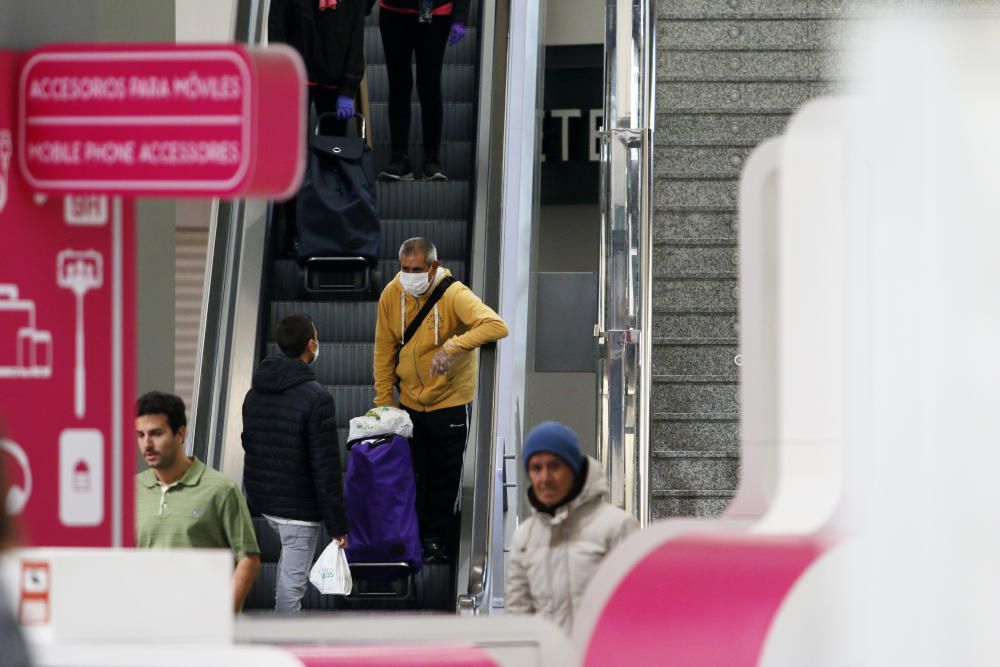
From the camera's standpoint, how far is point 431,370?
723 cm

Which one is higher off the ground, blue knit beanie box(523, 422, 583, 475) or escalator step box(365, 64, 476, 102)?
escalator step box(365, 64, 476, 102)

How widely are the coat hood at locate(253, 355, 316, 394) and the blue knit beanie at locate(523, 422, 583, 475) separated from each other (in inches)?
73.1

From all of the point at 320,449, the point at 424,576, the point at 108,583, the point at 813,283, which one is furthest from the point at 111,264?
the point at 424,576

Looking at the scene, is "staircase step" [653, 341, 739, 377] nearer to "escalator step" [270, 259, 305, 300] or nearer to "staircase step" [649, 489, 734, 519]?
"staircase step" [649, 489, 734, 519]

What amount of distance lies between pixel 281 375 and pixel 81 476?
401cm

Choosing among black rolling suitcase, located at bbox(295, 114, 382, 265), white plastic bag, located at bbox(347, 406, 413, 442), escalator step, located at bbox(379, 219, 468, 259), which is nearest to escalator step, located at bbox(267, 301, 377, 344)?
black rolling suitcase, located at bbox(295, 114, 382, 265)

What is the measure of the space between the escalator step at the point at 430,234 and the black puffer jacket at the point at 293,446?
2.63 m

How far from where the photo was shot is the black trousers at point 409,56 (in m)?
8.62

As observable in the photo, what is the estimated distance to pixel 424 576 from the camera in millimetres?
7359

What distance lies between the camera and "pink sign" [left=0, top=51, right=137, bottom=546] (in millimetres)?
2266

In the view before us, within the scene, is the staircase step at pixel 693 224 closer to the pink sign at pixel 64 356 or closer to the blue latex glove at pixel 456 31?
the blue latex glove at pixel 456 31

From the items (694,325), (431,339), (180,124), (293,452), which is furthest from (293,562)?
(180,124)

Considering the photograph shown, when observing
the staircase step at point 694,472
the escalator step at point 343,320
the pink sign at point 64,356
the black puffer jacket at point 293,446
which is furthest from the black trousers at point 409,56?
the pink sign at point 64,356

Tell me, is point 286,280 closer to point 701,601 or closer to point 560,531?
point 560,531
